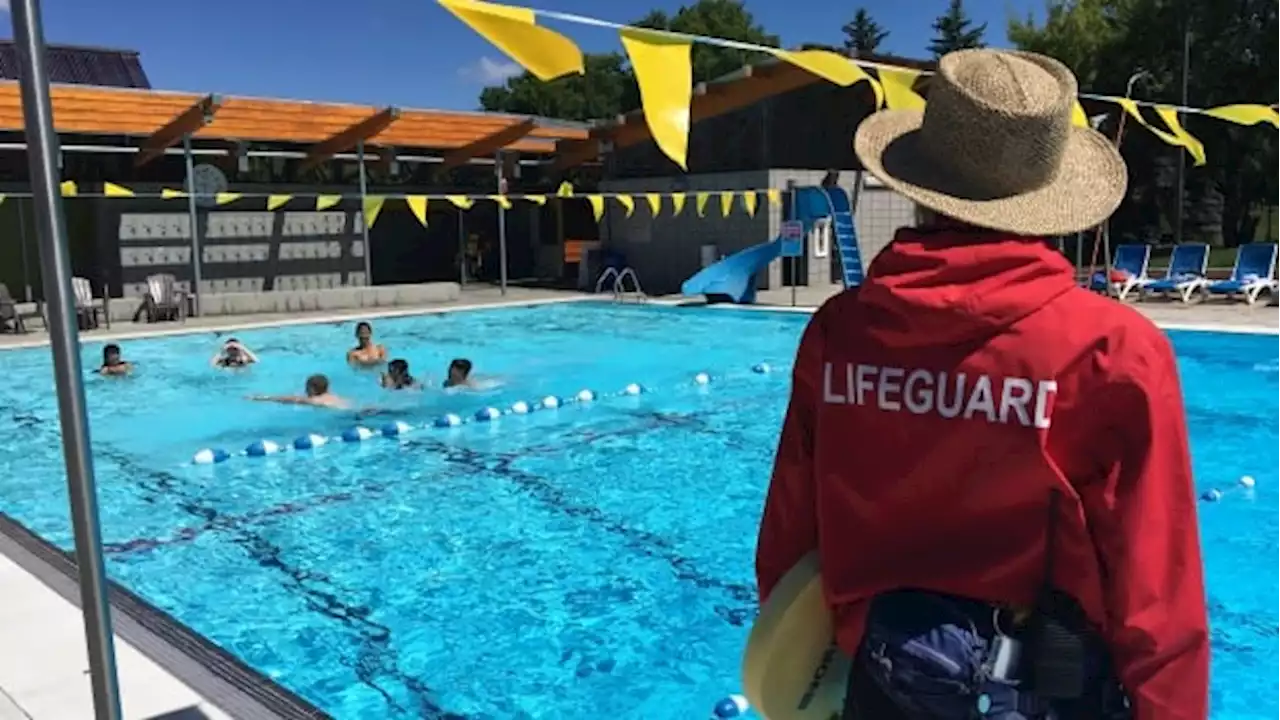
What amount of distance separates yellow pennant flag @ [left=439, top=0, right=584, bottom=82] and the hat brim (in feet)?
6.43

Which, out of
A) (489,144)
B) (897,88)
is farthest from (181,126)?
(897,88)

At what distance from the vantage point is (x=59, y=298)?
201 cm

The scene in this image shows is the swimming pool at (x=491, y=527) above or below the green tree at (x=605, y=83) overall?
below

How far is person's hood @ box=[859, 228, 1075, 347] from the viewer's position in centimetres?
141

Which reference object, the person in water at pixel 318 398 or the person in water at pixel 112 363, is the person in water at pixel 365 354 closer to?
the person in water at pixel 318 398

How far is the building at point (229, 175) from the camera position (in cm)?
1661

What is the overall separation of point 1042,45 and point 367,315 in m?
25.5

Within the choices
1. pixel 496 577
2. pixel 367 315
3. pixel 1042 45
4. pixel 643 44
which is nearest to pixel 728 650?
pixel 496 577

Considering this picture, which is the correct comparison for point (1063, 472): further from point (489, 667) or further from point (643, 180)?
point (643, 180)

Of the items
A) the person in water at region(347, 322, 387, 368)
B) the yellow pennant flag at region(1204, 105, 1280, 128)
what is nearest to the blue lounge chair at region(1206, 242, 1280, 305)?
the yellow pennant flag at region(1204, 105, 1280, 128)

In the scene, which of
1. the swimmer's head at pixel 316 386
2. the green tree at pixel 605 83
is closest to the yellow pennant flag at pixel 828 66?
the swimmer's head at pixel 316 386

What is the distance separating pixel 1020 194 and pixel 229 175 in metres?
21.0

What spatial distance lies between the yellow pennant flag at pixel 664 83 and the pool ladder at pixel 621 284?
48.8ft

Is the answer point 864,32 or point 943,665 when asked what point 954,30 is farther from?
point 943,665
